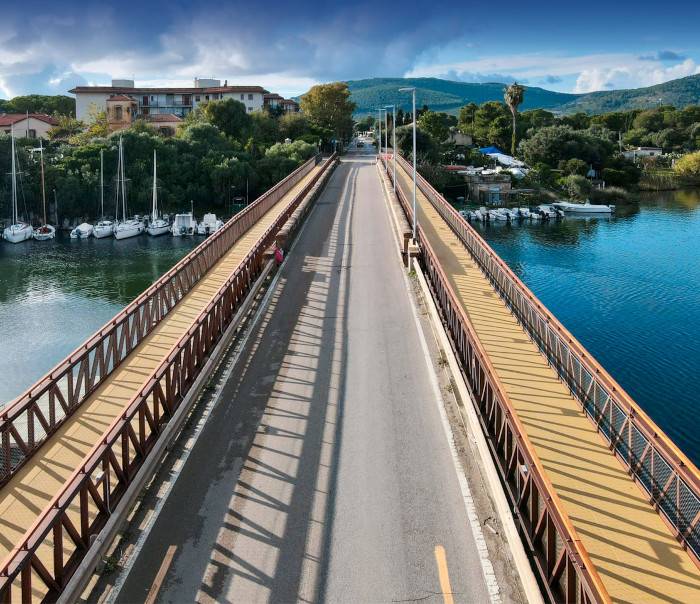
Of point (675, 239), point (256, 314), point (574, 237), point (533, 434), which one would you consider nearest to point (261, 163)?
point (574, 237)

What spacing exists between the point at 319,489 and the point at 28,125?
4503 inches

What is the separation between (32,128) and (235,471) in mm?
115025

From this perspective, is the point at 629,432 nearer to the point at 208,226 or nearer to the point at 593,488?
the point at 593,488

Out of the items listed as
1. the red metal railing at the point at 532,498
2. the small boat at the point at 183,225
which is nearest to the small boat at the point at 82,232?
the small boat at the point at 183,225

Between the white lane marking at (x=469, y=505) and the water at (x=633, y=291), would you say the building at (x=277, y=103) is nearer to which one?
the water at (x=633, y=291)

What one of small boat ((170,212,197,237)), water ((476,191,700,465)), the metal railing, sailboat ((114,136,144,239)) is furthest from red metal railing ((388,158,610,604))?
sailboat ((114,136,144,239))

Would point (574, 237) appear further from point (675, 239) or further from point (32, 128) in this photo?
point (32, 128)

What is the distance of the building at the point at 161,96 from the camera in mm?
125875

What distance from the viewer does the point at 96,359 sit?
1648 centimetres

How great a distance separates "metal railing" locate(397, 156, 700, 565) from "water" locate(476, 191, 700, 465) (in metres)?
9.40

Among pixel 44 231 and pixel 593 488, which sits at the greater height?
pixel 44 231

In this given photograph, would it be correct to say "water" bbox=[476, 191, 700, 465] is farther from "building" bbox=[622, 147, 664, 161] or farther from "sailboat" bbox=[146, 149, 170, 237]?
"building" bbox=[622, 147, 664, 161]

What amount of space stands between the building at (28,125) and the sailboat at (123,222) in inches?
1255

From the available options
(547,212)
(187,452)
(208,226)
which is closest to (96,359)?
(187,452)
